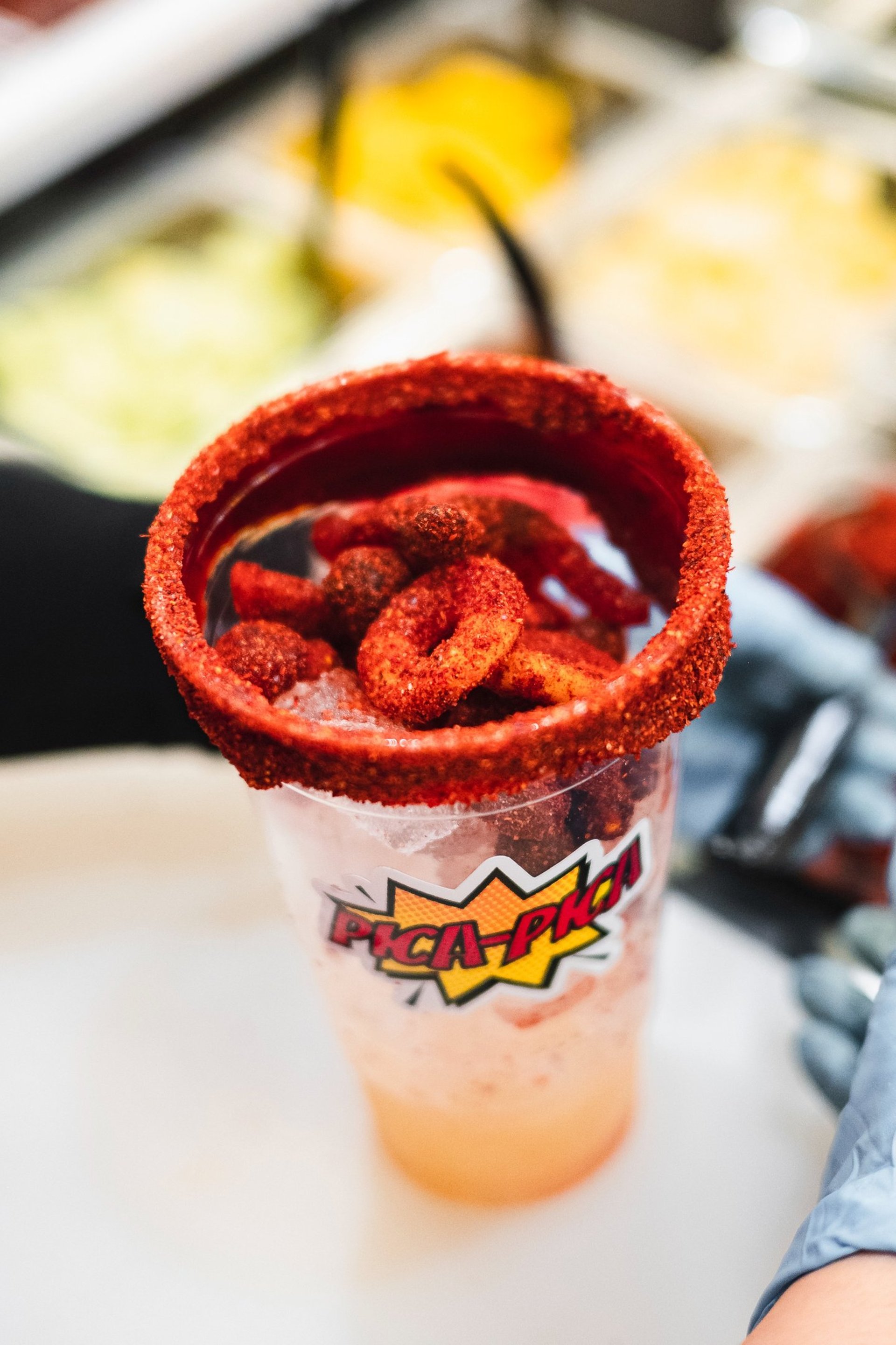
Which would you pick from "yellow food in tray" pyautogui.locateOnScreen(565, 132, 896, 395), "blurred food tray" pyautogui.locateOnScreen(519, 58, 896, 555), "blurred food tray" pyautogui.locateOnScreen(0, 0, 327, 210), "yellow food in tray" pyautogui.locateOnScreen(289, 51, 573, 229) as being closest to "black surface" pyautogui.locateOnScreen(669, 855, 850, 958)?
"blurred food tray" pyautogui.locateOnScreen(519, 58, 896, 555)

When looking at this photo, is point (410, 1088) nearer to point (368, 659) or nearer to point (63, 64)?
point (368, 659)

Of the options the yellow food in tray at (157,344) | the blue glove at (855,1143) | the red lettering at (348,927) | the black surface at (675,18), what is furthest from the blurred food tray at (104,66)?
the blue glove at (855,1143)

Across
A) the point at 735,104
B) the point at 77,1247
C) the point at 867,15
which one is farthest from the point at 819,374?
the point at 77,1247

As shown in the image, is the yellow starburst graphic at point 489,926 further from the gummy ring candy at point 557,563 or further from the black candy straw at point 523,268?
the black candy straw at point 523,268

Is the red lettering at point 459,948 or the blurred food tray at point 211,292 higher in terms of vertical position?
the red lettering at point 459,948

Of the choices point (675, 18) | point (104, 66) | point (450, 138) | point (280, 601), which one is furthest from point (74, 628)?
Result: point (675, 18)
